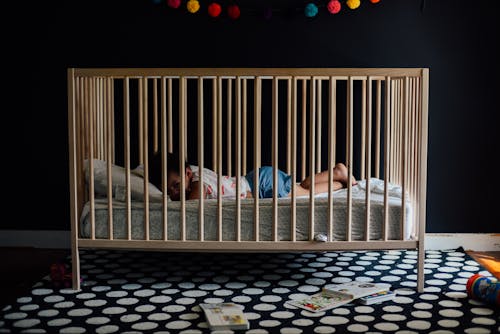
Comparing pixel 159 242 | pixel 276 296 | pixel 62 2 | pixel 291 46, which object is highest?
pixel 62 2

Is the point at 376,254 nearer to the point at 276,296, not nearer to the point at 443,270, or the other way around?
the point at 443,270

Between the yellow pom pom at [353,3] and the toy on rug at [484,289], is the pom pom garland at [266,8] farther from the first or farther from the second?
the toy on rug at [484,289]

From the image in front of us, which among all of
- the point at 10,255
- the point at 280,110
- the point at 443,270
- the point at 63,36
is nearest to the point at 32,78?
the point at 63,36

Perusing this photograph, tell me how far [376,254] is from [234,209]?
Answer: 1.06 metres

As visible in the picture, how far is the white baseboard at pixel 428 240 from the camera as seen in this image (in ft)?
11.9

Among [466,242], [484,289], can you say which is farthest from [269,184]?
[466,242]

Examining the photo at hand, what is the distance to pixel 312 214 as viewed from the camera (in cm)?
270

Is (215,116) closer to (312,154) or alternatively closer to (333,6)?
(312,154)

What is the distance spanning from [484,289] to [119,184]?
166 centimetres

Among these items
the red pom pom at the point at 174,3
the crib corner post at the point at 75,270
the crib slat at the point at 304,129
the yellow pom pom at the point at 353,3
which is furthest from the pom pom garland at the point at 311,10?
the crib corner post at the point at 75,270

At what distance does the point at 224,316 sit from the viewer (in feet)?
7.64

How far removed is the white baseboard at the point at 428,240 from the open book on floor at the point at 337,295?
3.28ft

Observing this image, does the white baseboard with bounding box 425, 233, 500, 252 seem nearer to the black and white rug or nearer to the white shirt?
the black and white rug

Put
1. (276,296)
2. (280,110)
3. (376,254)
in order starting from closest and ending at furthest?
(276,296) < (376,254) < (280,110)
